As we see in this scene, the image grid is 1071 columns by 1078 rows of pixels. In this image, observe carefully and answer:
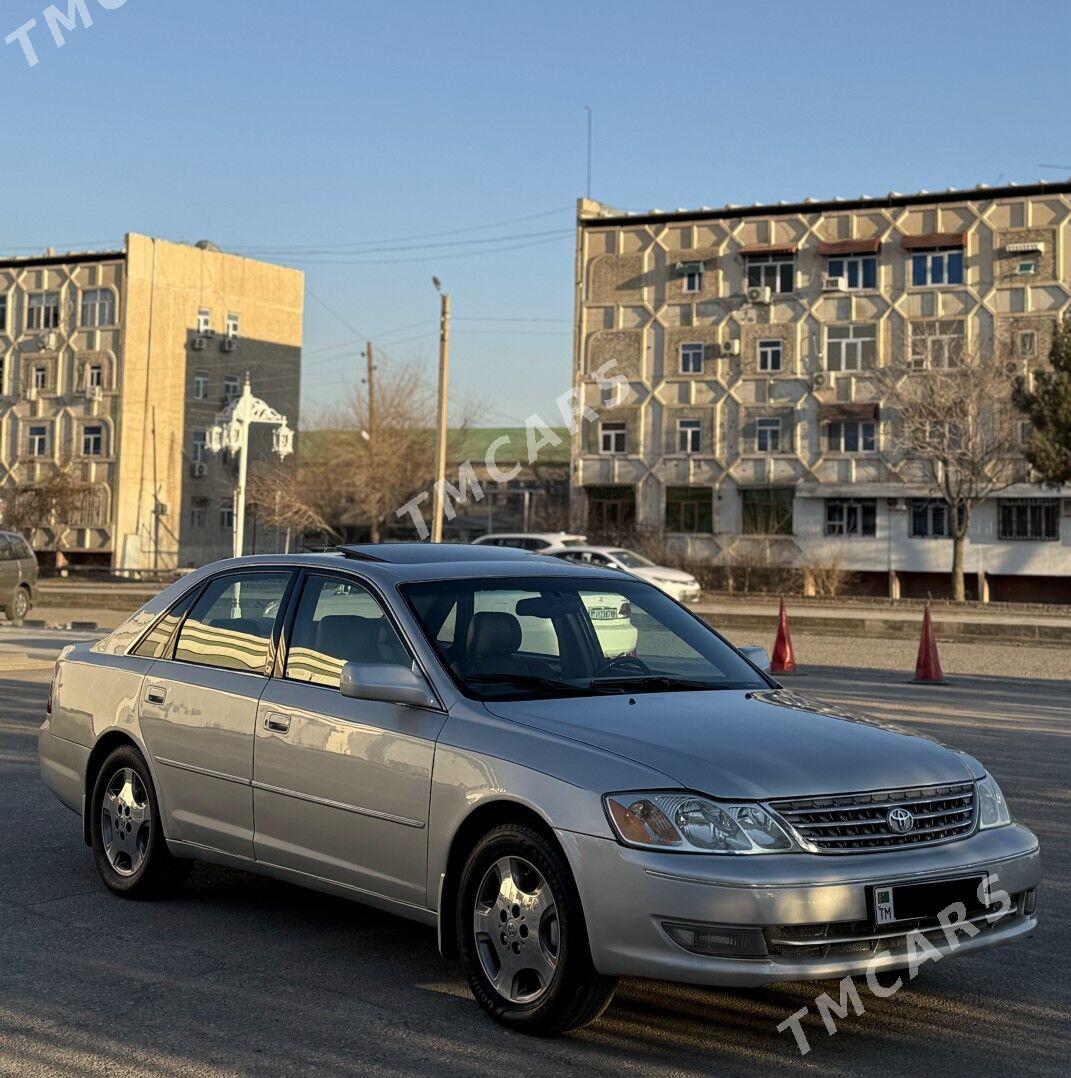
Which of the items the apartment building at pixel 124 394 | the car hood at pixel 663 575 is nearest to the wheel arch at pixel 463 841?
the car hood at pixel 663 575

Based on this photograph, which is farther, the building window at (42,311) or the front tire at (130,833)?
the building window at (42,311)

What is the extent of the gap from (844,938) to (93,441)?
7305 centimetres

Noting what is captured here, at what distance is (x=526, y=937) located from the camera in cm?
491

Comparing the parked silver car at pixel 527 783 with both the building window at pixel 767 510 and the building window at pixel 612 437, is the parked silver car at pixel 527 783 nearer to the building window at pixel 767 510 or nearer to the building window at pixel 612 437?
the building window at pixel 767 510

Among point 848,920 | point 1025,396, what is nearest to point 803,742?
point 848,920

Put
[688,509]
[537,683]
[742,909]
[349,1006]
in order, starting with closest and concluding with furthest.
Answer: [742,909], [349,1006], [537,683], [688,509]

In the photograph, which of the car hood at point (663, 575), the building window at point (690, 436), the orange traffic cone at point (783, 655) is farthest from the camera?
the building window at point (690, 436)

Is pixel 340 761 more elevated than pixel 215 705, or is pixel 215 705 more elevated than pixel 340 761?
pixel 215 705

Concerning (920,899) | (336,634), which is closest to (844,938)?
(920,899)

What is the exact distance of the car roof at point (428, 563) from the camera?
20.0ft

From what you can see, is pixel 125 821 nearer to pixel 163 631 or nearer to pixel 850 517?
pixel 163 631

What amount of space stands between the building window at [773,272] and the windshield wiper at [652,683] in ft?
183

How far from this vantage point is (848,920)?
456cm

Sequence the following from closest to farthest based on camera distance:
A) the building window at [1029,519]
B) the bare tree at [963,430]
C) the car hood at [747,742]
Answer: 1. the car hood at [747,742]
2. the bare tree at [963,430]
3. the building window at [1029,519]
